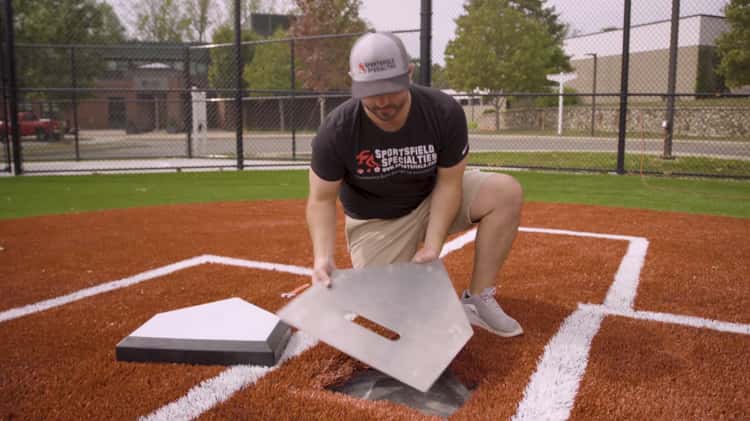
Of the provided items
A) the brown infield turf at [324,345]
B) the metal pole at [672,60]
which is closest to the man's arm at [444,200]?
the brown infield turf at [324,345]

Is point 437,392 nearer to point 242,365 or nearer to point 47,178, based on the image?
point 242,365

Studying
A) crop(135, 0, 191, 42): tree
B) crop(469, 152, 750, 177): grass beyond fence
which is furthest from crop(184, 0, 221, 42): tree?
crop(469, 152, 750, 177): grass beyond fence

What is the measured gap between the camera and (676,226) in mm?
4762

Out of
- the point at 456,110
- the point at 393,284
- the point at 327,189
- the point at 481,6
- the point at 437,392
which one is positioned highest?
the point at 481,6

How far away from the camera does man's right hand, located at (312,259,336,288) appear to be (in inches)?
79.0

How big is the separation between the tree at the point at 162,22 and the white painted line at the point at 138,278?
1148 centimetres

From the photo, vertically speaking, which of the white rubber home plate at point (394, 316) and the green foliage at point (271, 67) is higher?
the green foliage at point (271, 67)

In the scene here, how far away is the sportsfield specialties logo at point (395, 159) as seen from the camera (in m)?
2.29

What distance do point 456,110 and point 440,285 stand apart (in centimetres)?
75

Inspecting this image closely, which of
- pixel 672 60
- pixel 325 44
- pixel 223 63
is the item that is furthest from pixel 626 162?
pixel 223 63

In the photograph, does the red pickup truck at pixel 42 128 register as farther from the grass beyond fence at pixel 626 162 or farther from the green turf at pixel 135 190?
the grass beyond fence at pixel 626 162

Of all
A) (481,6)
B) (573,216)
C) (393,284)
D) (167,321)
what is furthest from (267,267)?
(481,6)

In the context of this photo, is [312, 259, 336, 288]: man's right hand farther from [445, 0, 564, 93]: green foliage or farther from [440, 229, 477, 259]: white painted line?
[445, 0, 564, 93]: green foliage

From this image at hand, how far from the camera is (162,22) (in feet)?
59.1
